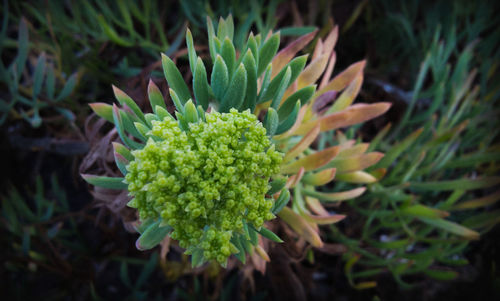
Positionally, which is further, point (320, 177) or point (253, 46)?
point (320, 177)

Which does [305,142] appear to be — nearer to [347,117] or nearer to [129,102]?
[347,117]

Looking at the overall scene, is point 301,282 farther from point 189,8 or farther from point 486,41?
point 486,41

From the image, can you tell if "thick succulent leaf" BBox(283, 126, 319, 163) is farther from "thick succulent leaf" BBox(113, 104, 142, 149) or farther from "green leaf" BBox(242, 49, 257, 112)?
"thick succulent leaf" BBox(113, 104, 142, 149)

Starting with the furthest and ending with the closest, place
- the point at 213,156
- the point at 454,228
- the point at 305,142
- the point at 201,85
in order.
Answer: the point at 454,228, the point at 305,142, the point at 201,85, the point at 213,156

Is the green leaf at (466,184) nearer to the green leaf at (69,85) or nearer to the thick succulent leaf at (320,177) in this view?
the thick succulent leaf at (320,177)

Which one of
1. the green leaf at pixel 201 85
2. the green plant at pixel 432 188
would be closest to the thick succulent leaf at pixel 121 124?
the green leaf at pixel 201 85

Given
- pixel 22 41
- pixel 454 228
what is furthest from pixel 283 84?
pixel 22 41

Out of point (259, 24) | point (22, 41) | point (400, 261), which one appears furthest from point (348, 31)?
point (22, 41)
